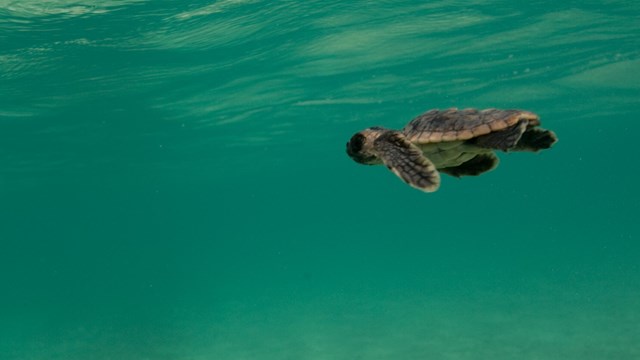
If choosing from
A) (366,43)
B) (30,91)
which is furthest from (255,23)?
(30,91)

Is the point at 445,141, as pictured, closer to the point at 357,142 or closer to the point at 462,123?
the point at 462,123

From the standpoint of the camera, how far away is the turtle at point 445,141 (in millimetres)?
4785

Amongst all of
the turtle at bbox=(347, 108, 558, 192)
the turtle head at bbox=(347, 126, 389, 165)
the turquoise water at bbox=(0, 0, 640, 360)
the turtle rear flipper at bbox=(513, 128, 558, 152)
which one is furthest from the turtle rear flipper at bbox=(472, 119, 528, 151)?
the turquoise water at bbox=(0, 0, 640, 360)

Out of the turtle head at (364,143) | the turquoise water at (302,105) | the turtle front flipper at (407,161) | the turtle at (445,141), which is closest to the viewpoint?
the turtle front flipper at (407,161)

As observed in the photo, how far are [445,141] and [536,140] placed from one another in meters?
0.82

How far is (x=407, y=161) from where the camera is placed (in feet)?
15.9

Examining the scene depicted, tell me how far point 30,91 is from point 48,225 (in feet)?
225

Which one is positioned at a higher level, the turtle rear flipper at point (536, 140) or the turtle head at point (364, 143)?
the turtle head at point (364, 143)

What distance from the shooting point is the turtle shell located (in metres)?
5.01

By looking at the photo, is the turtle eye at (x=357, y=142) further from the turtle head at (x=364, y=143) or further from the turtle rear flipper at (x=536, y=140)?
the turtle rear flipper at (x=536, y=140)

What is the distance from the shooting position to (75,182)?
48.9 m

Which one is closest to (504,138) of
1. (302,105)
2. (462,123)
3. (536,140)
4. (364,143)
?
(462,123)

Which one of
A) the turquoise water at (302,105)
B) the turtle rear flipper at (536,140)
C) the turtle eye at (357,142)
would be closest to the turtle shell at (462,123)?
the turtle rear flipper at (536,140)

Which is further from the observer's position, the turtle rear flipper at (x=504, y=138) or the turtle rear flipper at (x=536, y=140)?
the turtle rear flipper at (x=536, y=140)
